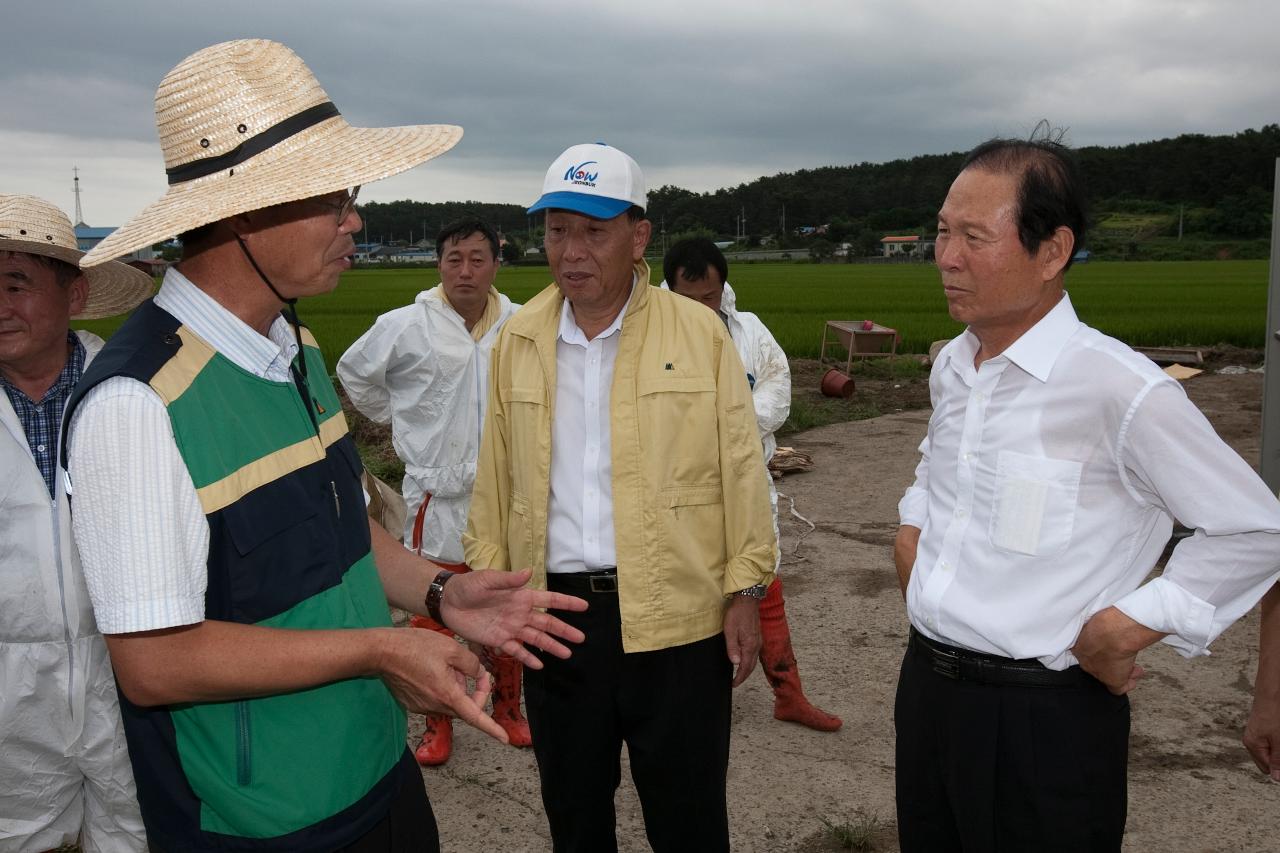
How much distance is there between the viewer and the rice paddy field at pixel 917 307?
17.4 meters

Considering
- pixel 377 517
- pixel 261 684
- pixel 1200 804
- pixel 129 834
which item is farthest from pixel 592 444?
pixel 1200 804

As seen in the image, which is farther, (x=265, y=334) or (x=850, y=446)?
(x=850, y=446)

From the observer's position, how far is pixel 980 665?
80.6 inches

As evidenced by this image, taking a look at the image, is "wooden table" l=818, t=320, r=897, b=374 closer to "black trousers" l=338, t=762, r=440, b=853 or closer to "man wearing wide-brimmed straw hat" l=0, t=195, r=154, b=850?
"man wearing wide-brimmed straw hat" l=0, t=195, r=154, b=850

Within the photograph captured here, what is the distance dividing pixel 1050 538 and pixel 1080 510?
83 mm

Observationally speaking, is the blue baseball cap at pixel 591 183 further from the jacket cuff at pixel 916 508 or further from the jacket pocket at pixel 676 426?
the jacket cuff at pixel 916 508

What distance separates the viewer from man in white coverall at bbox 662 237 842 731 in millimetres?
3709

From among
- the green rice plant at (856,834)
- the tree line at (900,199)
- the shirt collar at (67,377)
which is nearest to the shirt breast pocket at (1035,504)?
the green rice plant at (856,834)

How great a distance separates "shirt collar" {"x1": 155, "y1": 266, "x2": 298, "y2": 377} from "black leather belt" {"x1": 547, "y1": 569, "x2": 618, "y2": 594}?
1.19m

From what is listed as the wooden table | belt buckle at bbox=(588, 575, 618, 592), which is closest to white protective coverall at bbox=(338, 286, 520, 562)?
belt buckle at bbox=(588, 575, 618, 592)

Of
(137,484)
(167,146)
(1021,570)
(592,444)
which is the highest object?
(167,146)

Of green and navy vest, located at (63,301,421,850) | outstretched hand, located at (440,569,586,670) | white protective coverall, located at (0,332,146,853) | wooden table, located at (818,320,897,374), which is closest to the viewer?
green and navy vest, located at (63,301,421,850)

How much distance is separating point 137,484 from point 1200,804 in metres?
3.51

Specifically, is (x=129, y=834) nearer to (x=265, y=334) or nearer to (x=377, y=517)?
(x=377, y=517)
